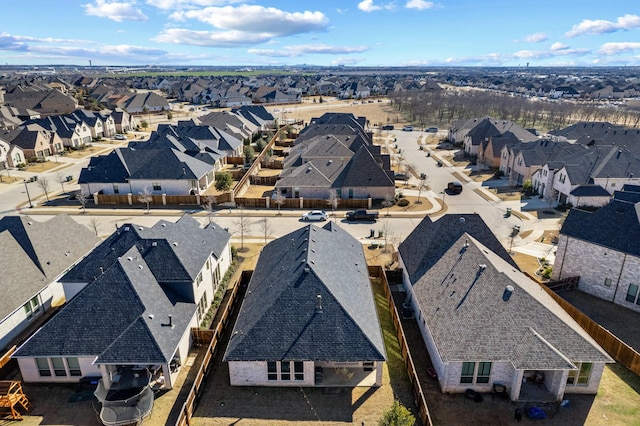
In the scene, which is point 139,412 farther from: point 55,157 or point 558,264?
point 55,157

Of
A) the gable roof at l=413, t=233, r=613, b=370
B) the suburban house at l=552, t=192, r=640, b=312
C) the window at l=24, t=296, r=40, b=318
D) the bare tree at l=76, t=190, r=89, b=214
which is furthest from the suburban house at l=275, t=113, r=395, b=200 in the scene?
the window at l=24, t=296, r=40, b=318

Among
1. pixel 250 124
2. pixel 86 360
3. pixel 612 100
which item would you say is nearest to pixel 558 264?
pixel 86 360

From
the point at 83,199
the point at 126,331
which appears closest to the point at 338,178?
the point at 83,199

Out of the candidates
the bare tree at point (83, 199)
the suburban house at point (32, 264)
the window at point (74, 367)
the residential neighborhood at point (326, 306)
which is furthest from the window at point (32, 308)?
the bare tree at point (83, 199)

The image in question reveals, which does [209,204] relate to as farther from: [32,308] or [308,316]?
[308,316]

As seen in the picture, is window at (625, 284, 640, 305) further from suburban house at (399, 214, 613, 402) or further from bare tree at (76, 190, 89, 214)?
bare tree at (76, 190, 89, 214)

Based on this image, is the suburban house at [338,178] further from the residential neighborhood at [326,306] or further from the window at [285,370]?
the window at [285,370]
